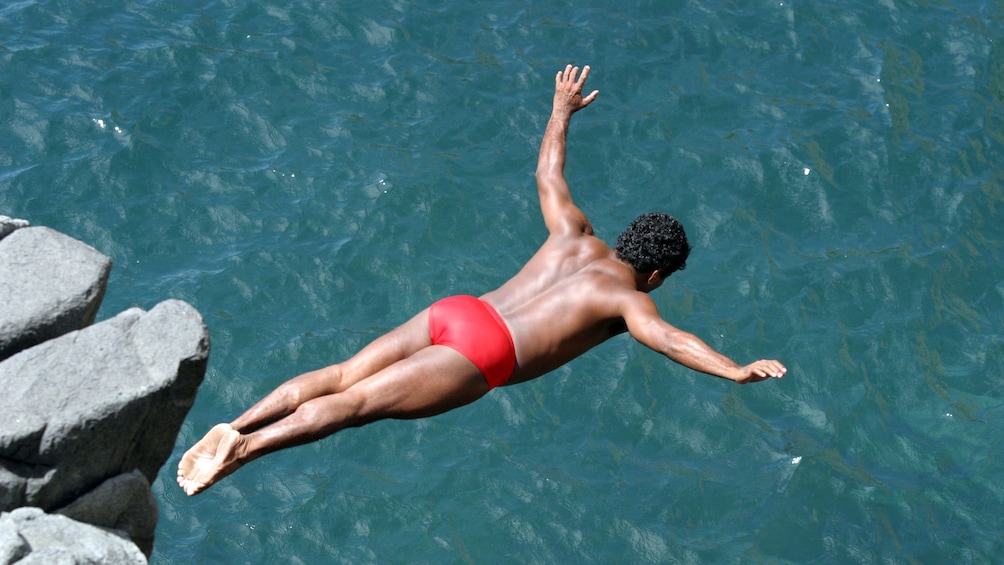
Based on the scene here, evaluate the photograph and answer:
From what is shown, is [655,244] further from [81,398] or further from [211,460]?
[81,398]

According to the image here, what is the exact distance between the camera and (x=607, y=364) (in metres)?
10.9

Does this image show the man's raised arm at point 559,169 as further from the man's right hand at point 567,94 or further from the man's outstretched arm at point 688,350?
the man's outstretched arm at point 688,350

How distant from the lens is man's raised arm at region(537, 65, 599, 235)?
8.73m

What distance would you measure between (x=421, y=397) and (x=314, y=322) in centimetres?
Answer: 345

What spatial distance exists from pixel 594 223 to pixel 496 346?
13.4 ft

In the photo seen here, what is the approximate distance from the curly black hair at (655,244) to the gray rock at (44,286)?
3397 millimetres

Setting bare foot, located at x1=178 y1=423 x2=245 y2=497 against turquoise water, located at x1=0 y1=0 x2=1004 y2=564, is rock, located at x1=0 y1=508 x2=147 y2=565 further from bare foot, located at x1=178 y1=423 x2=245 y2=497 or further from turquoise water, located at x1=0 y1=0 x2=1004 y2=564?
turquoise water, located at x1=0 y1=0 x2=1004 y2=564

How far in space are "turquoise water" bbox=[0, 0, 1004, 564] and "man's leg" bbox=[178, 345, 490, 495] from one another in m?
2.35

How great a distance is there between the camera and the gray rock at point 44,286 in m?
6.41

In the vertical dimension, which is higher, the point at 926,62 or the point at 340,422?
the point at 340,422

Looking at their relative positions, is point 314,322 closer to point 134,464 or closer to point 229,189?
point 229,189

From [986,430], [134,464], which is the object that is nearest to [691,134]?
[986,430]

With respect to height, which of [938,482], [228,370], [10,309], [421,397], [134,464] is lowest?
[938,482]

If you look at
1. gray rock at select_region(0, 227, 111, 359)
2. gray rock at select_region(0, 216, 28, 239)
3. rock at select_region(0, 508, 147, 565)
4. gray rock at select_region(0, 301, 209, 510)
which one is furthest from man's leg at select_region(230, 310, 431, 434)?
gray rock at select_region(0, 216, 28, 239)
